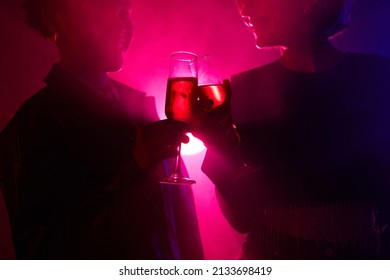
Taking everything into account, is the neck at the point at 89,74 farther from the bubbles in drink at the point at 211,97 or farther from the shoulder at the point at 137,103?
the bubbles in drink at the point at 211,97

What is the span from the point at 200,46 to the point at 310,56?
73 cm

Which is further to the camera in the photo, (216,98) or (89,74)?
(89,74)

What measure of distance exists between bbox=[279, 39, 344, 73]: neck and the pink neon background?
22.7 inches

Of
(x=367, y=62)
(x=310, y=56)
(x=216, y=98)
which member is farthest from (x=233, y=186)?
(x=367, y=62)

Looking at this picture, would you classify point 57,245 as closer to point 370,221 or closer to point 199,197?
point 199,197

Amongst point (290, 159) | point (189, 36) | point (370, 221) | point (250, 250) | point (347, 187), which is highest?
point (189, 36)

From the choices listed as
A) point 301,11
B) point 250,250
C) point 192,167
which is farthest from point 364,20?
point 250,250

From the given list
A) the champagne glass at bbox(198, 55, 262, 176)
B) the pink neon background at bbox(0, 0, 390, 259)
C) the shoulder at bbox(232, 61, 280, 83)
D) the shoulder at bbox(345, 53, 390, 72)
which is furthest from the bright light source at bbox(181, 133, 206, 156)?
the shoulder at bbox(345, 53, 390, 72)

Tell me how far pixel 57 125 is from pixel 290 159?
0.89 metres

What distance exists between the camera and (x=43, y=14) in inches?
63.6

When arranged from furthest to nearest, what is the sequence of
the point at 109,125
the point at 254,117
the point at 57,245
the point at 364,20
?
the point at 364,20, the point at 254,117, the point at 109,125, the point at 57,245

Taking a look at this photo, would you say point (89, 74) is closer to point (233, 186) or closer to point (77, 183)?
point (77, 183)

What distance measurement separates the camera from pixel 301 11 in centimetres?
158

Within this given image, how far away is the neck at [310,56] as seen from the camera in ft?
5.26
